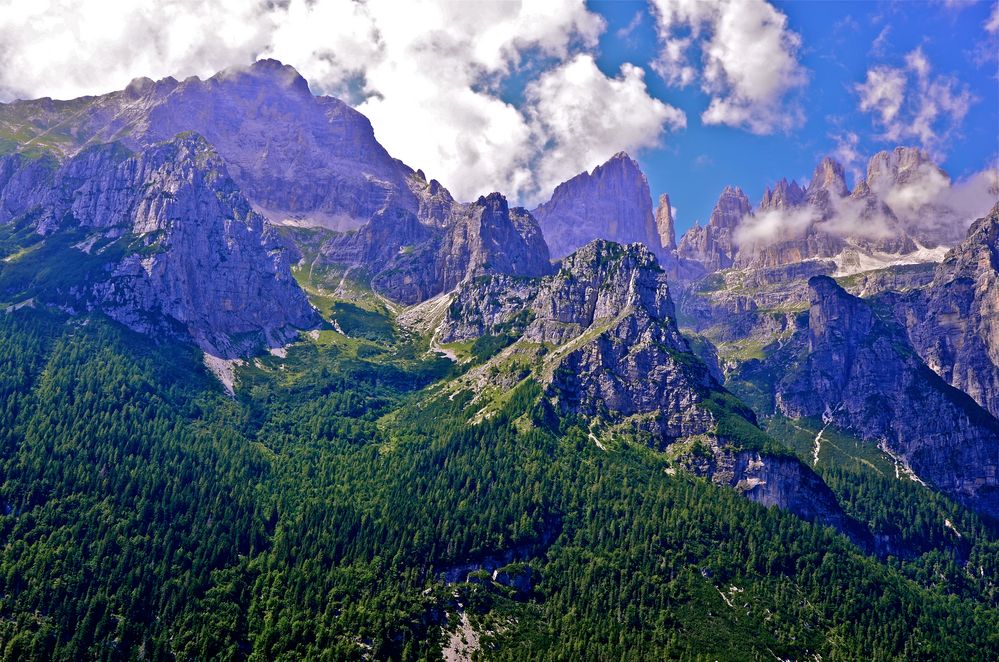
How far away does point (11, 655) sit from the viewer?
196m

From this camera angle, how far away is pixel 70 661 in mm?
199125

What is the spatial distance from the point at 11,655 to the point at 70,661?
41.4ft
